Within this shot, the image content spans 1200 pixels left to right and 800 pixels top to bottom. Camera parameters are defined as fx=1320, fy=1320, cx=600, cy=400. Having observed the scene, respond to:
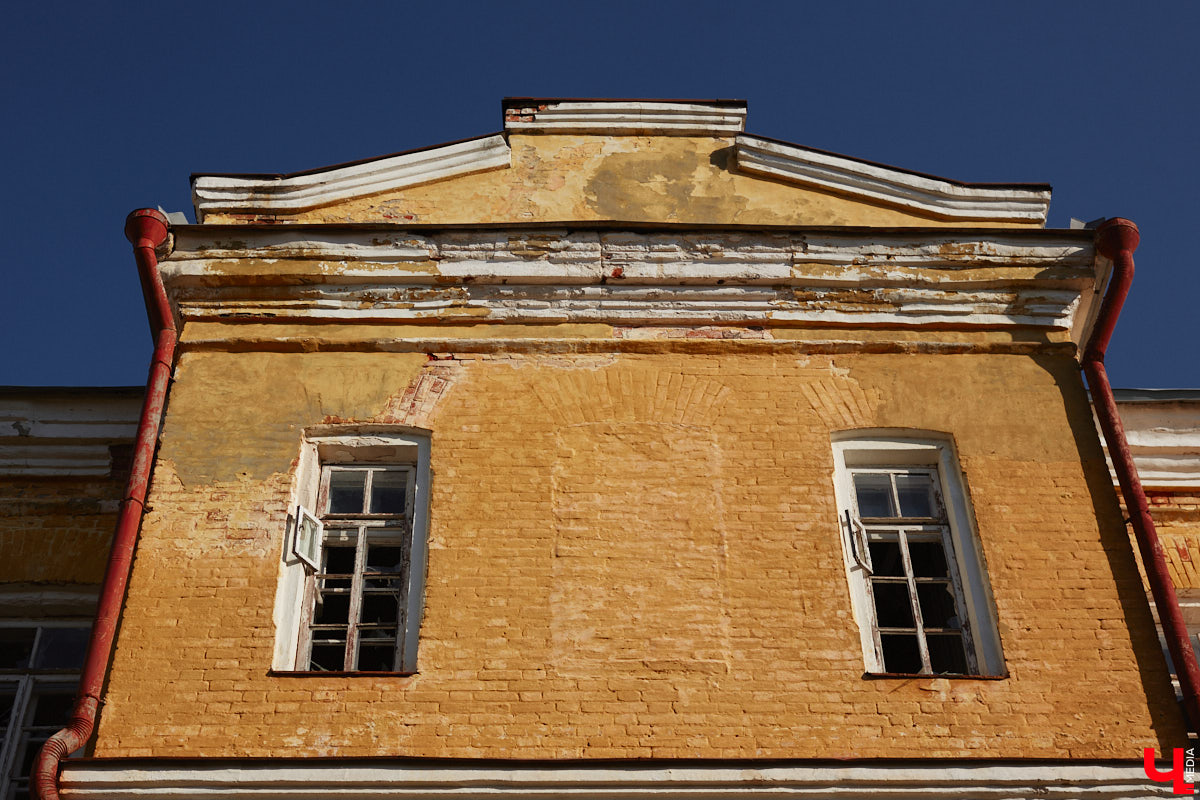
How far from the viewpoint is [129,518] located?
683 centimetres

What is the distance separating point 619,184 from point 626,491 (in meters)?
2.46

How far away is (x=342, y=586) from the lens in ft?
23.2

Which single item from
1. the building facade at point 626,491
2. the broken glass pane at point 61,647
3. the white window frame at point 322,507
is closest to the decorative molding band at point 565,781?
the building facade at point 626,491

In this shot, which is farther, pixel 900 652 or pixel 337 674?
pixel 900 652

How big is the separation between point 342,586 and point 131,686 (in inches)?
47.2

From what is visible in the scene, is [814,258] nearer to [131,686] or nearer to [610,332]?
[610,332]

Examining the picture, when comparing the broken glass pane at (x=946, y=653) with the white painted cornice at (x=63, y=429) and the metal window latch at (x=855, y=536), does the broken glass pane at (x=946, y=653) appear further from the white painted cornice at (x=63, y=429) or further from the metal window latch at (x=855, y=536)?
the white painted cornice at (x=63, y=429)

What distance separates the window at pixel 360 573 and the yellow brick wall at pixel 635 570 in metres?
0.29

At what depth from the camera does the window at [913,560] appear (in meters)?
6.84

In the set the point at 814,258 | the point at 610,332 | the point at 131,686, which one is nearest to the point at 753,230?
the point at 814,258

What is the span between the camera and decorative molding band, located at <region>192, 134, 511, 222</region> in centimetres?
830

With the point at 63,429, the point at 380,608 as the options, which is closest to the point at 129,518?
the point at 380,608
